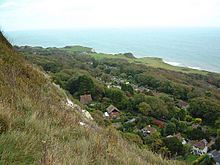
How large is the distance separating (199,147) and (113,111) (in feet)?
35.6

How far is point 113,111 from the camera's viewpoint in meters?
35.4

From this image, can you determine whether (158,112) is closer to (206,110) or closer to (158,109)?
(158,109)

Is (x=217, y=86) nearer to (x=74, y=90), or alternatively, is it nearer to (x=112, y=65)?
(x=112, y=65)

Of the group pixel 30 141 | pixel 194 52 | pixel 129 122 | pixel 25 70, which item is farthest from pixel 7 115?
pixel 194 52

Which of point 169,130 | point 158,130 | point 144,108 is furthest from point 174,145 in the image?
point 144,108

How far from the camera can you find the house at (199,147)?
2642 cm

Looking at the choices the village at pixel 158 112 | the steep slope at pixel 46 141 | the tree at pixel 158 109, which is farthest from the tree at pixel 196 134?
the steep slope at pixel 46 141

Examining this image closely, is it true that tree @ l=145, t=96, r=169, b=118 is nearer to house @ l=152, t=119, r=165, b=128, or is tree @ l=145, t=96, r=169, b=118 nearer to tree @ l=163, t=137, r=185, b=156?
house @ l=152, t=119, r=165, b=128

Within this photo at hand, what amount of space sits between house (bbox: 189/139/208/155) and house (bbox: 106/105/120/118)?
851 centimetres

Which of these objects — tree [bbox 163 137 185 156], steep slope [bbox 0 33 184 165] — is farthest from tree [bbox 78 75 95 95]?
steep slope [bbox 0 33 184 165]

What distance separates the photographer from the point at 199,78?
67625 millimetres

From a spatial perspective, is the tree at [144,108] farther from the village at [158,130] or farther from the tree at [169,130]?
the tree at [169,130]

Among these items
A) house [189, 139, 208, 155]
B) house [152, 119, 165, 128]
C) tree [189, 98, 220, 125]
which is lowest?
tree [189, 98, 220, 125]

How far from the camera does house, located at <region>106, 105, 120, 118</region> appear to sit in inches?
1340
